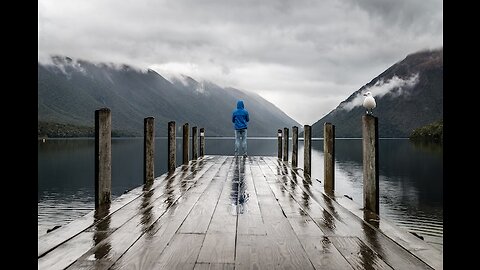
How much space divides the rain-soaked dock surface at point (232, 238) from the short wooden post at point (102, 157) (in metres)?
0.25

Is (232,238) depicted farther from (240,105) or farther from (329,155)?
(240,105)

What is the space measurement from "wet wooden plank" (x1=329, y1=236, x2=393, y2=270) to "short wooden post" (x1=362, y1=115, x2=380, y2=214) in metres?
1.83

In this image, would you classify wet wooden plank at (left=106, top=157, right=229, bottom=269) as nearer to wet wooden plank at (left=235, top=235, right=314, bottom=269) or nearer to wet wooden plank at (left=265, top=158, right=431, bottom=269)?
wet wooden plank at (left=235, top=235, right=314, bottom=269)

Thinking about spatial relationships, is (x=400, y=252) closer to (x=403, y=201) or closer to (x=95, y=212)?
(x=95, y=212)

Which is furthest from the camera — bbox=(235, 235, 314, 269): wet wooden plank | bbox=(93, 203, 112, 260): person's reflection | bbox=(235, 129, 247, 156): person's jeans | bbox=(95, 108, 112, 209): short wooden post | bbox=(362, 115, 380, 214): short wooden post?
bbox=(235, 129, 247, 156): person's jeans

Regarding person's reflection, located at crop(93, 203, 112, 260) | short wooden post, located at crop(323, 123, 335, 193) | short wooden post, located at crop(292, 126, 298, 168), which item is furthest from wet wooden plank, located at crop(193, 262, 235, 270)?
short wooden post, located at crop(292, 126, 298, 168)

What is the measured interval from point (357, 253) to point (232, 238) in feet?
3.79

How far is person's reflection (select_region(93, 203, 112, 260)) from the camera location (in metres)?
3.35

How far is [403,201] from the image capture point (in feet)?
68.9

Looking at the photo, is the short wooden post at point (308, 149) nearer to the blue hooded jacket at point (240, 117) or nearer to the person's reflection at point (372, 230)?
the blue hooded jacket at point (240, 117)

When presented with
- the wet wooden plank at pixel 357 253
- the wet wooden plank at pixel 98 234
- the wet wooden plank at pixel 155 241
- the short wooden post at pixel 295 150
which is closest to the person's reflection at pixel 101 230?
the wet wooden plank at pixel 98 234
